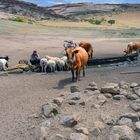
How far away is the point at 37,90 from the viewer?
18.0 meters

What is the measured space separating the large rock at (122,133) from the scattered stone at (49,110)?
7.37 ft

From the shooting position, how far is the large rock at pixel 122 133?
12.2m

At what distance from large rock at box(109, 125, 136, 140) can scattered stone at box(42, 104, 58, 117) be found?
2247mm

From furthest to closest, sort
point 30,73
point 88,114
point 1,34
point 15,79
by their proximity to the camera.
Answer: point 1,34 → point 30,73 → point 15,79 → point 88,114

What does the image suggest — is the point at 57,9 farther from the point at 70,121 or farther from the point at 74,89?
the point at 70,121

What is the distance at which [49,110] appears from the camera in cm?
1419

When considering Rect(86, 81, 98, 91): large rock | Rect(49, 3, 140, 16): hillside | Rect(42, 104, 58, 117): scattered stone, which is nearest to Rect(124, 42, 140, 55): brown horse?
Rect(86, 81, 98, 91): large rock

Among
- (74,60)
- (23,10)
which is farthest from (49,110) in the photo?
(23,10)

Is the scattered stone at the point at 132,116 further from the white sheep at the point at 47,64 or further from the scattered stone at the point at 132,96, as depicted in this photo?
the white sheep at the point at 47,64

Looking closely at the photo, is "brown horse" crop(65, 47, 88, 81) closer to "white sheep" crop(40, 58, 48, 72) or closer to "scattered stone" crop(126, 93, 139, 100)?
"white sheep" crop(40, 58, 48, 72)

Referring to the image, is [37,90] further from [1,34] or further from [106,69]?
[1,34]

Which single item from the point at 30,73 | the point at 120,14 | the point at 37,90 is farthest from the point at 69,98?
the point at 120,14

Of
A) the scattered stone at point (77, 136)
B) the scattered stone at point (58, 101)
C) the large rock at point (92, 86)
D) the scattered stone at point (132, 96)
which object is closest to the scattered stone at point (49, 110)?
the scattered stone at point (58, 101)

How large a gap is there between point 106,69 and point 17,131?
38.1ft
